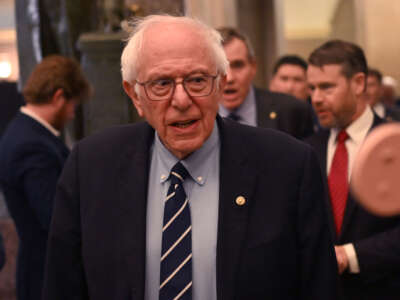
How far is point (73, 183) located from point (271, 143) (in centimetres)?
69

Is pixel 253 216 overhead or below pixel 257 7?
below

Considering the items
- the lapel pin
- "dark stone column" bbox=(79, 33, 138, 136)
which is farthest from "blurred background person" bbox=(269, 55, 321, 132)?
the lapel pin

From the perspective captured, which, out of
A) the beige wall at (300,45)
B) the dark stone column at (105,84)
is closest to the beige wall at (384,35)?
the beige wall at (300,45)

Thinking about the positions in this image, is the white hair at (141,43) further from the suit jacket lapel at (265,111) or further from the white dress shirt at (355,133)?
the suit jacket lapel at (265,111)

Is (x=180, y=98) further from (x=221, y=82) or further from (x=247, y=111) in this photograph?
(x=247, y=111)

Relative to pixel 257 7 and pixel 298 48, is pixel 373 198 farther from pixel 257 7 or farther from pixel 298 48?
pixel 298 48

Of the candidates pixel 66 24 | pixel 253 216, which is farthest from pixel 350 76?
pixel 66 24

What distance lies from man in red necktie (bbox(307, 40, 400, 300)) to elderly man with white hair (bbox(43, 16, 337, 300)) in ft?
1.92

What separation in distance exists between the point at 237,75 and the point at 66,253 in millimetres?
1880

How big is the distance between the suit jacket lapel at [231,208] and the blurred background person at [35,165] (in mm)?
1411

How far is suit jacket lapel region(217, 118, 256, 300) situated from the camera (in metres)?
1.76

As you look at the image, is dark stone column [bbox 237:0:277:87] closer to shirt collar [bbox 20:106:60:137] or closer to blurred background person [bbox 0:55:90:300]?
blurred background person [bbox 0:55:90:300]

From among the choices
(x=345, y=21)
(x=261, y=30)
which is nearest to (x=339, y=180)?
(x=261, y=30)

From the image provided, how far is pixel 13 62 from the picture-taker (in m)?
14.9
